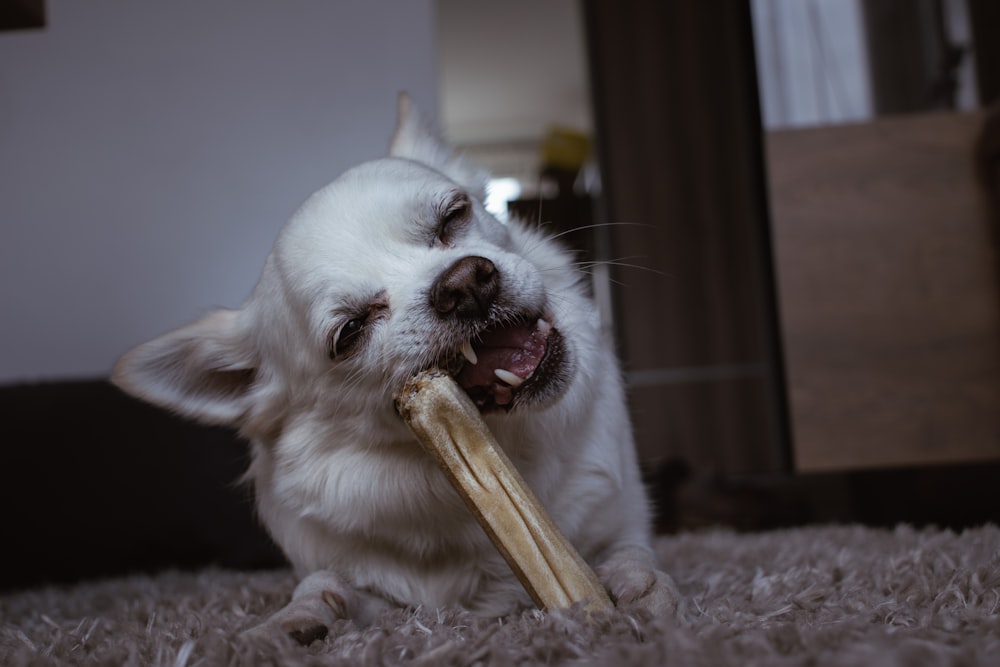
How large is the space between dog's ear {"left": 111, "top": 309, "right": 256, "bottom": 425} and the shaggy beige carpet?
0.30 meters

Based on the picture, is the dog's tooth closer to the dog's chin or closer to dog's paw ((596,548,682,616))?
the dog's chin

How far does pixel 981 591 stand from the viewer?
0.99 meters

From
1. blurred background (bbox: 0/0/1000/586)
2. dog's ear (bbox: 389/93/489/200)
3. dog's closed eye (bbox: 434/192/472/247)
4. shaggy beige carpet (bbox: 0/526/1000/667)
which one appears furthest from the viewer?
blurred background (bbox: 0/0/1000/586)

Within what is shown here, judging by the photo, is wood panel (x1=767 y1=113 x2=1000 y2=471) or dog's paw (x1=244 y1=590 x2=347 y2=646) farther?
wood panel (x1=767 y1=113 x2=1000 y2=471)

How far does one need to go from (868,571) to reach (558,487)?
0.47 m

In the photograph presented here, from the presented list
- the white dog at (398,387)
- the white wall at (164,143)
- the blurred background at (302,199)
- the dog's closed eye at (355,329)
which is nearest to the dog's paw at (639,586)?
the white dog at (398,387)

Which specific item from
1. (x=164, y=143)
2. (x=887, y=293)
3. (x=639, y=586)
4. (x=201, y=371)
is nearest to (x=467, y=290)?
(x=639, y=586)

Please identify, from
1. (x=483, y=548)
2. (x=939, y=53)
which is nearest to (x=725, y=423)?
(x=939, y=53)

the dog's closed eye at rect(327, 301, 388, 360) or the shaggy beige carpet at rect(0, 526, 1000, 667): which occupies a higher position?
the dog's closed eye at rect(327, 301, 388, 360)

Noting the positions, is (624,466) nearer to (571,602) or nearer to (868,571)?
(868,571)

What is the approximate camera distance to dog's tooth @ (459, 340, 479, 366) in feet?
3.52

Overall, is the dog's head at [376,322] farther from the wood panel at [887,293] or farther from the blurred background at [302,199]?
the wood panel at [887,293]

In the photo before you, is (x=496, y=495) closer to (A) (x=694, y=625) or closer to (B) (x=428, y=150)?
(A) (x=694, y=625)

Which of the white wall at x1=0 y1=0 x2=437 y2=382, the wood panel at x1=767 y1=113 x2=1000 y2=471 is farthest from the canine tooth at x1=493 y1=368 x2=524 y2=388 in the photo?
the white wall at x1=0 y1=0 x2=437 y2=382
